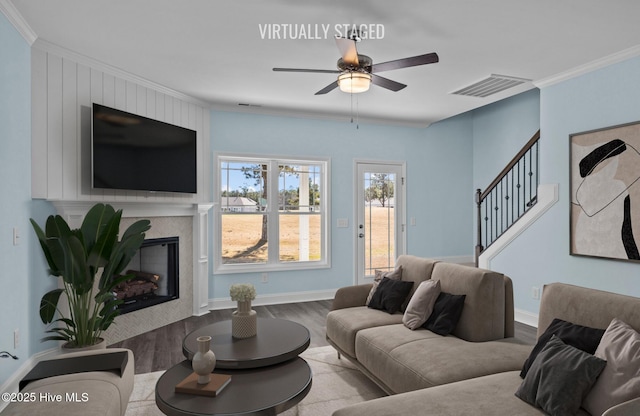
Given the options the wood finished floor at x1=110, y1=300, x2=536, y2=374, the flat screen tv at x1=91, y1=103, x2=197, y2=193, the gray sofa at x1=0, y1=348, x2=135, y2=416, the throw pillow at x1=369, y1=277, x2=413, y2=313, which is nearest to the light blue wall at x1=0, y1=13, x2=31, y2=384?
the flat screen tv at x1=91, y1=103, x2=197, y2=193

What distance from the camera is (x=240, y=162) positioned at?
18.5 ft

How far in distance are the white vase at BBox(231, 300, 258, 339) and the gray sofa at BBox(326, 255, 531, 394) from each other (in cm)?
78

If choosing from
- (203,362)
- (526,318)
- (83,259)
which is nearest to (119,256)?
(83,259)

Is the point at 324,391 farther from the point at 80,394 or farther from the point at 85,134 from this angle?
the point at 85,134

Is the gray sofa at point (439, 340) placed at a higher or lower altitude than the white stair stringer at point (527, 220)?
lower

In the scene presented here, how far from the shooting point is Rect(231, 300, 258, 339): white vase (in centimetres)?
276

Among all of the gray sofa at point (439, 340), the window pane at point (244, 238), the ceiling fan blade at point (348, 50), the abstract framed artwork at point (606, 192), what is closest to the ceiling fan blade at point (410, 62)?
the ceiling fan blade at point (348, 50)

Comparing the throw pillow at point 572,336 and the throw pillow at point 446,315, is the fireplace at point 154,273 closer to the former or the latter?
the throw pillow at point 446,315

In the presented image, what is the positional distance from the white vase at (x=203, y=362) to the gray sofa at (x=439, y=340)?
1118mm

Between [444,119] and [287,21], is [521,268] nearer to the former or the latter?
[444,119]

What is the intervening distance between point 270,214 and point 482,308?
3.61m

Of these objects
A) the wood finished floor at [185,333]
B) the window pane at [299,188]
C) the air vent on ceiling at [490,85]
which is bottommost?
A: the wood finished floor at [185,333]

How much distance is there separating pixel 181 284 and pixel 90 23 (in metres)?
3.04

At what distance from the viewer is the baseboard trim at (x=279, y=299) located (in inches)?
212
